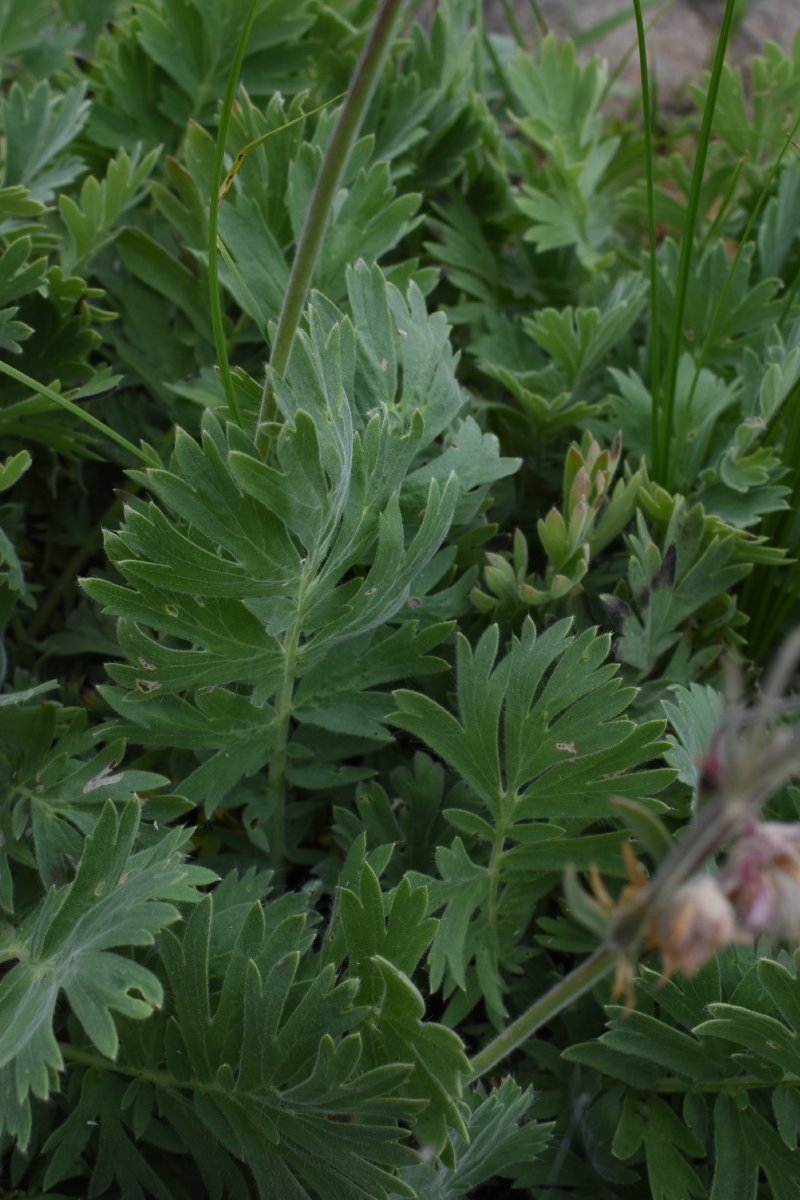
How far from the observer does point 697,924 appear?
54cm

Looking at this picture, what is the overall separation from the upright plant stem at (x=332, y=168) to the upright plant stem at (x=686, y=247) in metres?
0.48

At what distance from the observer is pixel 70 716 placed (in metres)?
1.24

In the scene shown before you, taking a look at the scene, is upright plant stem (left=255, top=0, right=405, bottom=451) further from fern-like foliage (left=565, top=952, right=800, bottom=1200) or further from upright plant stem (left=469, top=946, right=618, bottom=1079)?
fern-like foliage (left=565, top=952, right=800, bottom=1200)

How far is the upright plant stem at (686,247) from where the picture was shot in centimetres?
121

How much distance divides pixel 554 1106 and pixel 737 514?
67 cm

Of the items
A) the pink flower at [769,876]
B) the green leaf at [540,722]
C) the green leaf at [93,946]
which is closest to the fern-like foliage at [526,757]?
the green leaf at [540,722]

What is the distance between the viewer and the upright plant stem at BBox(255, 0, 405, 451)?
759mm

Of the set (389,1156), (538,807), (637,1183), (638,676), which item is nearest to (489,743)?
(538,807)

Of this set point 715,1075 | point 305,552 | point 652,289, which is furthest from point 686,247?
point 715,1075

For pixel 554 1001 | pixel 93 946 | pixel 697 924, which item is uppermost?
pixel 697 924

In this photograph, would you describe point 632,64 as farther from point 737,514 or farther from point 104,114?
point 737,514

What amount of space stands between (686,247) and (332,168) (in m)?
0.58

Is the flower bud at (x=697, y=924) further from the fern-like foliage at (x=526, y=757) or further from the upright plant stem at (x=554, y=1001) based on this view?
the fern-like foliage at (x=526, y=757)

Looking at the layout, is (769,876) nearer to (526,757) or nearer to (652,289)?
(526,757)
